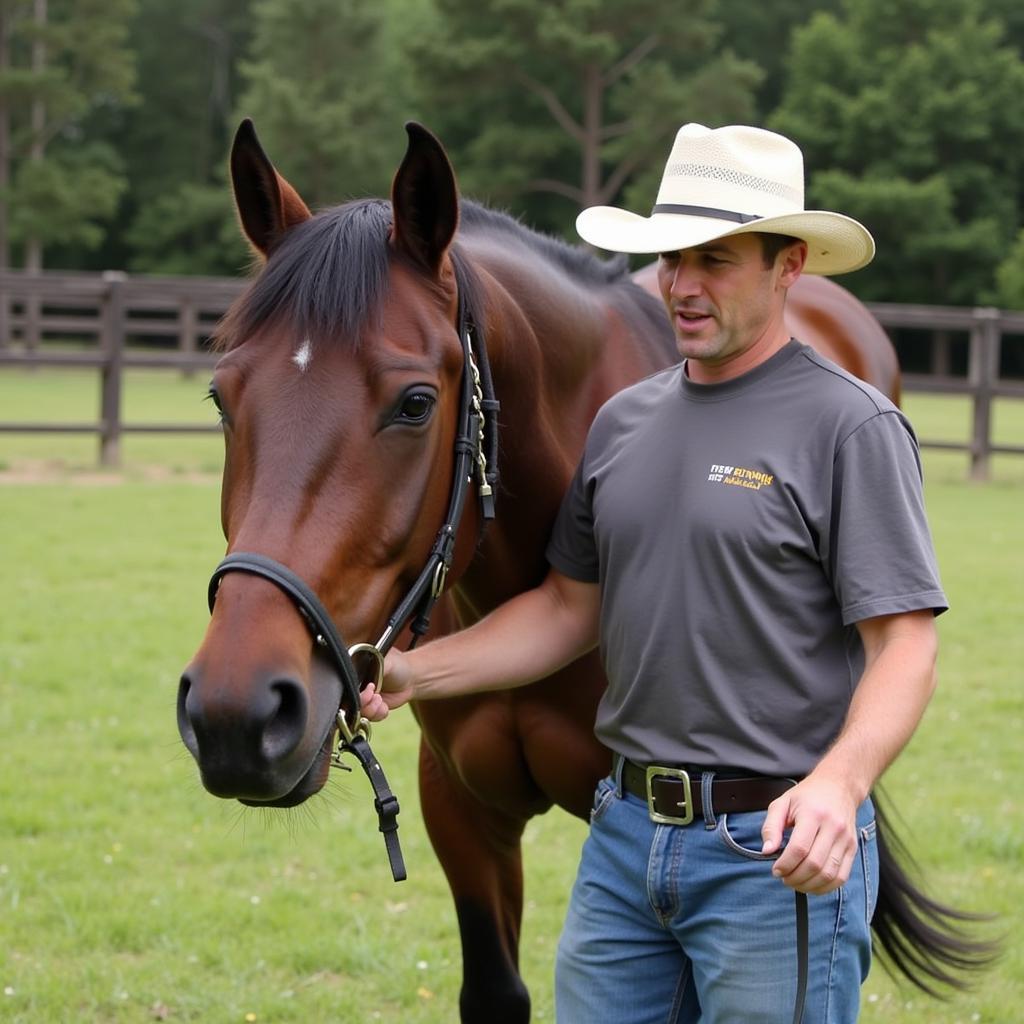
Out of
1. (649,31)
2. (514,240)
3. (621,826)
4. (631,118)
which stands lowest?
(621,826)

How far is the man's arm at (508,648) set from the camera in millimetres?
2432

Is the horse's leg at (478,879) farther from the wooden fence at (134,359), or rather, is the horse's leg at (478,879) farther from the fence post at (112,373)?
the fence post at (112,373)

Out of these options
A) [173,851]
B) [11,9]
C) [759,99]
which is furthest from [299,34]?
[173,851]

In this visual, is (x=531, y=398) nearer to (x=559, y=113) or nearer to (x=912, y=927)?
(x=912, y=927)

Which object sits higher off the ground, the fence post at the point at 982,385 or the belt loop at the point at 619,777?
the belt loop at the point at 619,777

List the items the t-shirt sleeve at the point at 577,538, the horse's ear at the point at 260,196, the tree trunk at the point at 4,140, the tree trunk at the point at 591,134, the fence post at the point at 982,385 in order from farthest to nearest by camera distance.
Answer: the tree trunk at the point at 4,140 → the tree trunk at the point at 591,134 → the fence post at the point at 982,385 → the t-shirt sleeve at the point at 577,538 → the horse's ear at the point at 260,196

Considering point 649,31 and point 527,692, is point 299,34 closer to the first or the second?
point 649,31

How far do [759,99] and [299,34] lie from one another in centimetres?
1680

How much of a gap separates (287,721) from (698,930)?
86cm

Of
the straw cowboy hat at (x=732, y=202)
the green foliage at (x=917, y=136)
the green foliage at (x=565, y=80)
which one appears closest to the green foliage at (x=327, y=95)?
the green foliage at (x=565, y=80)

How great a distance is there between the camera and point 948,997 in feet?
12.7

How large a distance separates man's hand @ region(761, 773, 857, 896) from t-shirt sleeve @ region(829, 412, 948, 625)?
0.35 m

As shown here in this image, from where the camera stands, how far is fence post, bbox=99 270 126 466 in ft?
47.7

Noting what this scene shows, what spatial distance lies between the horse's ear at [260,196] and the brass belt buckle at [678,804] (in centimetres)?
115
